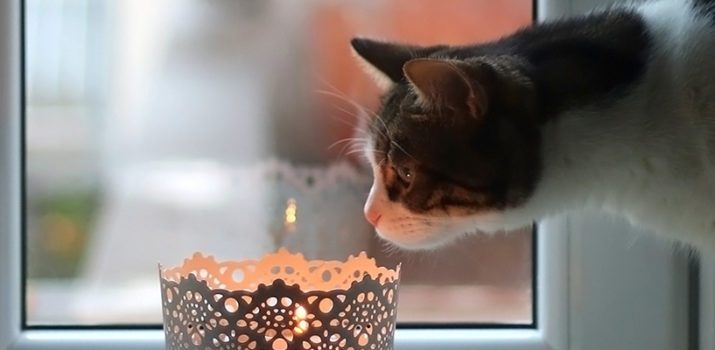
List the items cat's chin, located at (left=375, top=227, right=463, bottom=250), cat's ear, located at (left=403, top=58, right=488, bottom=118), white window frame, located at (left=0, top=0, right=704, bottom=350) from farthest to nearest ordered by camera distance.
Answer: white window frame, located at (left=0, top=0, right=704, bottom=350) < cat's chin, located at (left=375, top=227, right=463, bottom=250) < cat's ear, located at (left=403, top=58, right=488, bottom=118)

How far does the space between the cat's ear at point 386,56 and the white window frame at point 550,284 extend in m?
0.20

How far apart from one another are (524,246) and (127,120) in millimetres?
465

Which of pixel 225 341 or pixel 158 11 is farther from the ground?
pixel 158 11

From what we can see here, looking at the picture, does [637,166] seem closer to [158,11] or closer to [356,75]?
[356,75]

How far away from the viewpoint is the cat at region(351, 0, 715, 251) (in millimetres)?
746

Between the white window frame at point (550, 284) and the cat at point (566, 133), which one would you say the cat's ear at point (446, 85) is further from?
the white window frame at point (550, 284)

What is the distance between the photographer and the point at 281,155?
1046mm

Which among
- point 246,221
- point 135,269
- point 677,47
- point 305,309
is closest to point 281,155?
point 246,221

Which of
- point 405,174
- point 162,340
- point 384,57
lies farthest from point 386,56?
point 162,340

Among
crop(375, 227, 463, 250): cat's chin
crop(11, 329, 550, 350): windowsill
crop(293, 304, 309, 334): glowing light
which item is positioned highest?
crop(375, 227, 463, 250): cat's chin

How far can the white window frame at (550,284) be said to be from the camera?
38.1 inches

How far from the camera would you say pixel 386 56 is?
86 cm

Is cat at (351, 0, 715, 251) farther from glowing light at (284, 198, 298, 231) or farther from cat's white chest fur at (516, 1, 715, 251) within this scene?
glowing light at (284, 198, 298, 231)

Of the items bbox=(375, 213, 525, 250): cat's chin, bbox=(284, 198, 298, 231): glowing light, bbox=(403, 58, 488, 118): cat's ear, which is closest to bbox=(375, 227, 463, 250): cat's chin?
bbox=(375, 213, 525, 250): cat's chin
